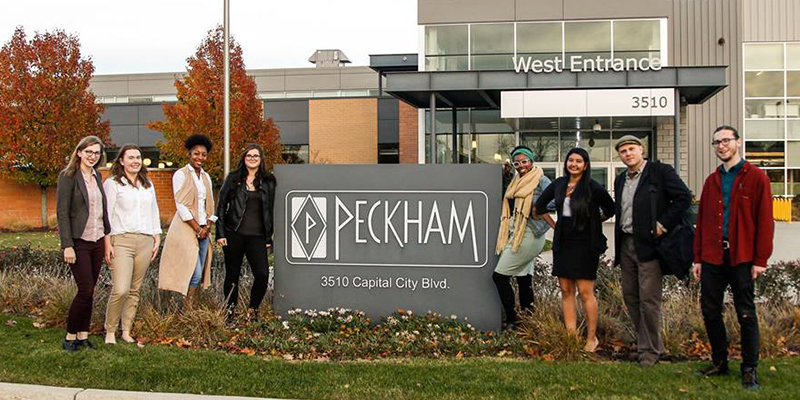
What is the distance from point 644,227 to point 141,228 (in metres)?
4.27

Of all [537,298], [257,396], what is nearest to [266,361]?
[257,396]

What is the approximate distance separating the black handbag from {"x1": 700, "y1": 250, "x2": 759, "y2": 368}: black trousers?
0.60ft

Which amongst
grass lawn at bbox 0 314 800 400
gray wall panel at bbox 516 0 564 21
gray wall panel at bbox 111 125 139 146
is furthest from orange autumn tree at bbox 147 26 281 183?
grass lawn at bbox 0 314 800 400

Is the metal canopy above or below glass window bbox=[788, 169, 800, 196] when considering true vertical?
above

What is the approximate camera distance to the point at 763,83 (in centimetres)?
2630

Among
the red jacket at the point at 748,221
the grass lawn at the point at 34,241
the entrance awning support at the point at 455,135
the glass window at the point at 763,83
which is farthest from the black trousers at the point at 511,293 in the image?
the glass window at the point at 763,83

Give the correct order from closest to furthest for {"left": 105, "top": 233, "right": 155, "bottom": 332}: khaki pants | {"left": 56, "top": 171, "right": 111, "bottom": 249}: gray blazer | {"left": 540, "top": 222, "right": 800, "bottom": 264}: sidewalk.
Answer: {"left": 56, "top": 171, "right": 111, "bottom": 249}: gray blazer → {"left": 105, "top": 233, "right": 155, "bottom": 332}: khaki pants → {"left": 540, "top": 222, "right": 800, "bottom": 264}: sidewalk

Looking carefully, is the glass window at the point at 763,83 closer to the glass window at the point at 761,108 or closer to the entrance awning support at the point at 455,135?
the glass window at the point at 761,108

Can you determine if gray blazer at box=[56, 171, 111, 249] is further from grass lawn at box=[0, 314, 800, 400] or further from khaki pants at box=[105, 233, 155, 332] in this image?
grass lawn at box=[0, 314, 800, 400]

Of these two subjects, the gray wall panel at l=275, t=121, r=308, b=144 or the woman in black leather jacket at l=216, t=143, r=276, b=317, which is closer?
the woman in black leather jacket at l=216, t=143, r=276, b=317

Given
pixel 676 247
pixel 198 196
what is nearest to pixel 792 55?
pixel 676 247

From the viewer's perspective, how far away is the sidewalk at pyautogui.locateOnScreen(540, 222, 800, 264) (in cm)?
1281

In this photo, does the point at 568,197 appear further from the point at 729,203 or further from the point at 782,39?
the point at 782,39

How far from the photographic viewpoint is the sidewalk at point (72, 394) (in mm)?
4691
